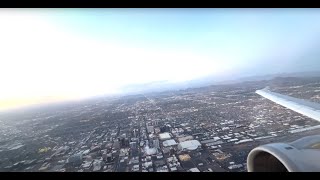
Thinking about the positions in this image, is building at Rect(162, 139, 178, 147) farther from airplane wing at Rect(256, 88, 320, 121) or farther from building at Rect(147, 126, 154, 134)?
airplane wing at Rect(256, 88, 320, 121)

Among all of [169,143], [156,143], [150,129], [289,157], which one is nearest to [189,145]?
[169,143]

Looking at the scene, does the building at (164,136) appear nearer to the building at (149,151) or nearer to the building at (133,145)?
the building at (149,151)

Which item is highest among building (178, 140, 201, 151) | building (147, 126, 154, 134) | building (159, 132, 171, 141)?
building (147, 126, 154, 134)

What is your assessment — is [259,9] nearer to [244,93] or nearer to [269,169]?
[244,93]

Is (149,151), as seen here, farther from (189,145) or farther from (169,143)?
(189,145)

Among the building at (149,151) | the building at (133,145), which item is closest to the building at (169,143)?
the building at (149,151)

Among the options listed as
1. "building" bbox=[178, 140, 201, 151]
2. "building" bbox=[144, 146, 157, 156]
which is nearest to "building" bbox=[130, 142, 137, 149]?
"building" bbox=[144, 146, 157, 156]
